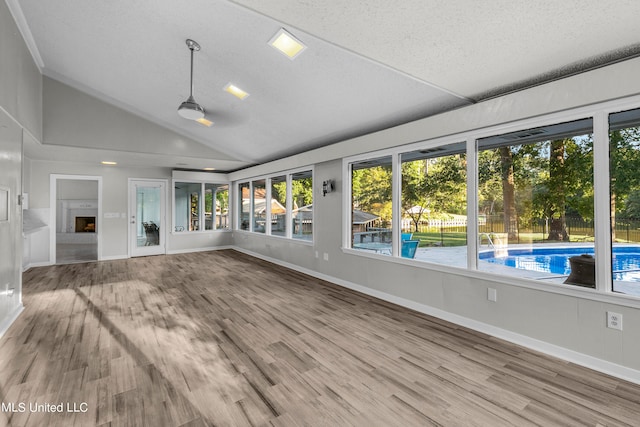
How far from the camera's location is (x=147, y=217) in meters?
7.93

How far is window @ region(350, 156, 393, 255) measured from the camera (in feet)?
14.2

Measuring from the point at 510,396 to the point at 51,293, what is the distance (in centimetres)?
585

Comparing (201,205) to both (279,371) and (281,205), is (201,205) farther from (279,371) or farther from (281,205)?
(279,371)

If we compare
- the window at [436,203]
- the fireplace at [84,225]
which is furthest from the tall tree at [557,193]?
the fireplace at [84,225]

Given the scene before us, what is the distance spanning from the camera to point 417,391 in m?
2.06

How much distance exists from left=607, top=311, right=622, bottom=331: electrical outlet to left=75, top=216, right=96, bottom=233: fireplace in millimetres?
12984

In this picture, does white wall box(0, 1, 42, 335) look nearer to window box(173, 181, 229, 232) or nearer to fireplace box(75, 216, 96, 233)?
window box(173, 181, 229, 232)

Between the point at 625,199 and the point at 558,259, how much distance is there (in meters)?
0.69

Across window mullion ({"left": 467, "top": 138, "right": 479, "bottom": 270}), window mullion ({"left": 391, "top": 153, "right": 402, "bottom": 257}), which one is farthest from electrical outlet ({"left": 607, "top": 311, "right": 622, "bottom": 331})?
window mullion ({"left": 391, "top": 153, "right": 402, "bottom": 257})

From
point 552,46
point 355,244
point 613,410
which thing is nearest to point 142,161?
point 355,244

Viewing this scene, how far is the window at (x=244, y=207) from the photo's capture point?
820 cm

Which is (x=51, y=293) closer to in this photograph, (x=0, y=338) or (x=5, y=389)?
(x=0, y=338)

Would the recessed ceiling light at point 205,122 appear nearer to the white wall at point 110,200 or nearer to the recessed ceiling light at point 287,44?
the recessed ceiling light at point 287,44

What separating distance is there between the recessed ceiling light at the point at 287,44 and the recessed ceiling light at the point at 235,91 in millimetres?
1324
